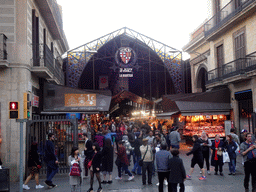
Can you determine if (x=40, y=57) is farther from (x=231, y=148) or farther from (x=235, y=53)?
(x=235, y=53)

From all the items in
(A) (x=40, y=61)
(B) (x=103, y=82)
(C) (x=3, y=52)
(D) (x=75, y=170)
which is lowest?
(D) (x=75, y=170)

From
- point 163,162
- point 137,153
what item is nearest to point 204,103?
point 137,153

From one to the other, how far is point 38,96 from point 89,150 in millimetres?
5957

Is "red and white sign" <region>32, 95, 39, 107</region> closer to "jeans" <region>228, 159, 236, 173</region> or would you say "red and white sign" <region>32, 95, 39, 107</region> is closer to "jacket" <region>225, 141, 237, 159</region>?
"jacket" <region>225, 141, 237, 159</region>

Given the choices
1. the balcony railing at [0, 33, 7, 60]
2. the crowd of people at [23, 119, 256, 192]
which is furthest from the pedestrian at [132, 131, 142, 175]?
the balcony railing at [0, 33, 7, 60]

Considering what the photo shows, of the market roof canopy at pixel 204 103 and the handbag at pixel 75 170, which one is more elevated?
the market roof canopy at pixel 204 103

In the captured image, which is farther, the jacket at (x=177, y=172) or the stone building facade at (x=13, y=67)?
the stone building facade at (x=13, y=67)

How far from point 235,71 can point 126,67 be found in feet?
34.5

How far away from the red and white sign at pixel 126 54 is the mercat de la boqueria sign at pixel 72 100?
888cm

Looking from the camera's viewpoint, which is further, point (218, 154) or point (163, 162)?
point (218, 154)

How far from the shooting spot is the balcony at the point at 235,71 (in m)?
16.8

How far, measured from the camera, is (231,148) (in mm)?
11859

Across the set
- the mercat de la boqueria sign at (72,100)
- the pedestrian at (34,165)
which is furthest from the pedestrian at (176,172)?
the mercat de la boqueria sign at (72,100)

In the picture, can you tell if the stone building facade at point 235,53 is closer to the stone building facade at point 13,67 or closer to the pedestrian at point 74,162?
the pedestrian at point 74,162
